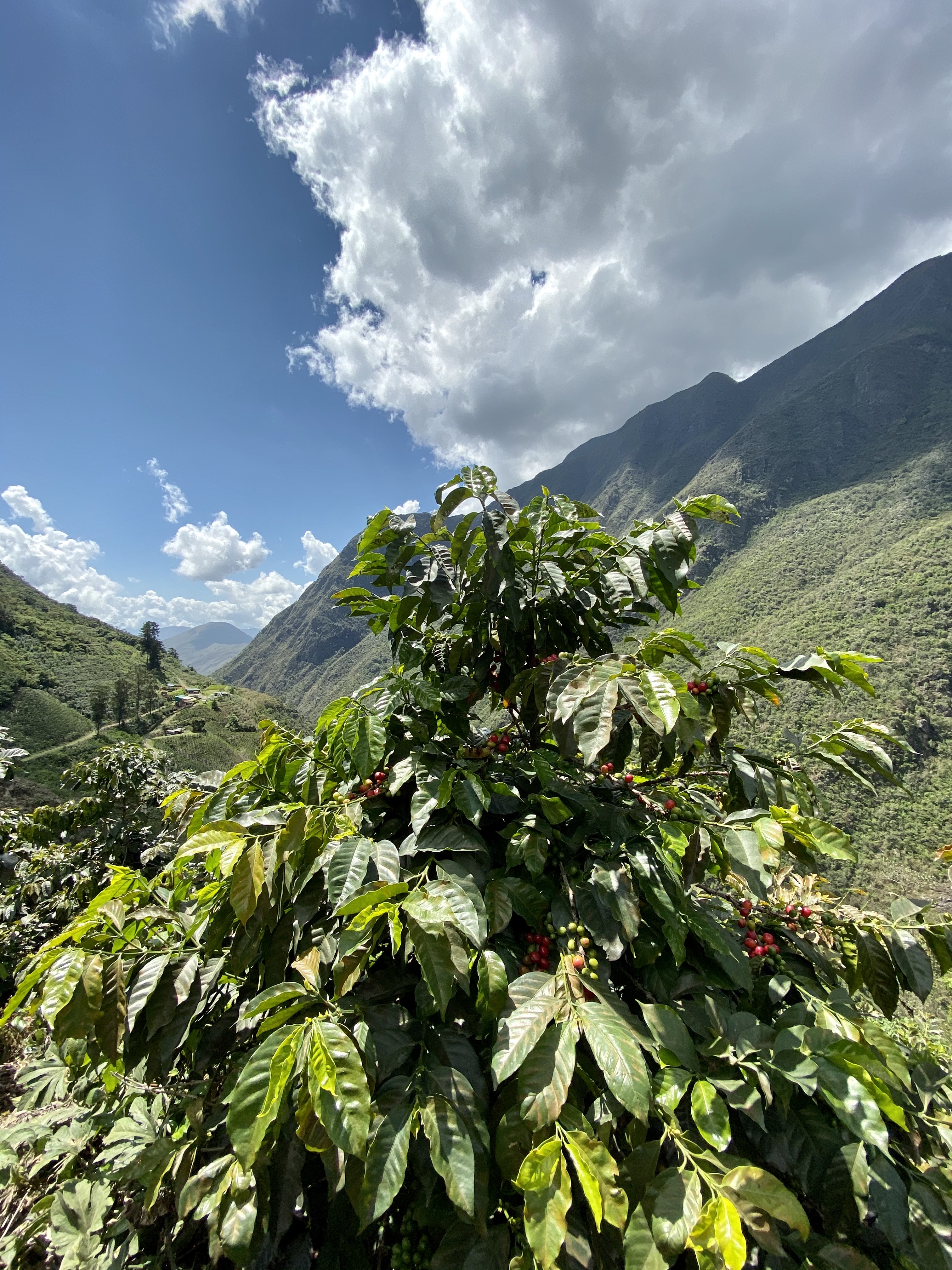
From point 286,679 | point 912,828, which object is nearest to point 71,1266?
point 912,828

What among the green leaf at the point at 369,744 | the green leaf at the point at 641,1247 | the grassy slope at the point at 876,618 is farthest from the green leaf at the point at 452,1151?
the grassy slope at the point at 876,618

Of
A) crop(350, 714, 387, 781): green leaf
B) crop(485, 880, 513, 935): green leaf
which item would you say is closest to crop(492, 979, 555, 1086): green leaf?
crop(485, 880, 513, 935): green leaf

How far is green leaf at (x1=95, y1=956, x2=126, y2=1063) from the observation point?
1469 mm

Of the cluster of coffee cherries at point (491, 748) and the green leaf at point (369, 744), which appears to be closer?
the green leaf at point (369, 744)

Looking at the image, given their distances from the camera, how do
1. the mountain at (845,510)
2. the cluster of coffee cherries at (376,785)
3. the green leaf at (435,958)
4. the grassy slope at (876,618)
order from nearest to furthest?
the green leaf at (435,958) < the cluster of coffee cherries at (376,785) < the grassy slope at (876,618) < the mountain at (845,510)

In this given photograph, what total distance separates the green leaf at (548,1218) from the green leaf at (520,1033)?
20 centimetres

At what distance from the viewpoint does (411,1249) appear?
159cm

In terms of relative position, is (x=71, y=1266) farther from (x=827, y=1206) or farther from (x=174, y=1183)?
(x=827, y=1206)

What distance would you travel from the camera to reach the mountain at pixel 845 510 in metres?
43.6

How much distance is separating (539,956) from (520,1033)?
19.2 inches

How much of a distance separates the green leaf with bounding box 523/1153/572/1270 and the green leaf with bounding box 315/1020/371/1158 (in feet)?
1.25

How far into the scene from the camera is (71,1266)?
1692 millimetres

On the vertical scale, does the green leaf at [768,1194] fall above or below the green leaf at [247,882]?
below

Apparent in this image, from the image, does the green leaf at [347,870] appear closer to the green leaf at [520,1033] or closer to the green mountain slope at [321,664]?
the green leaf at [520,1033]
